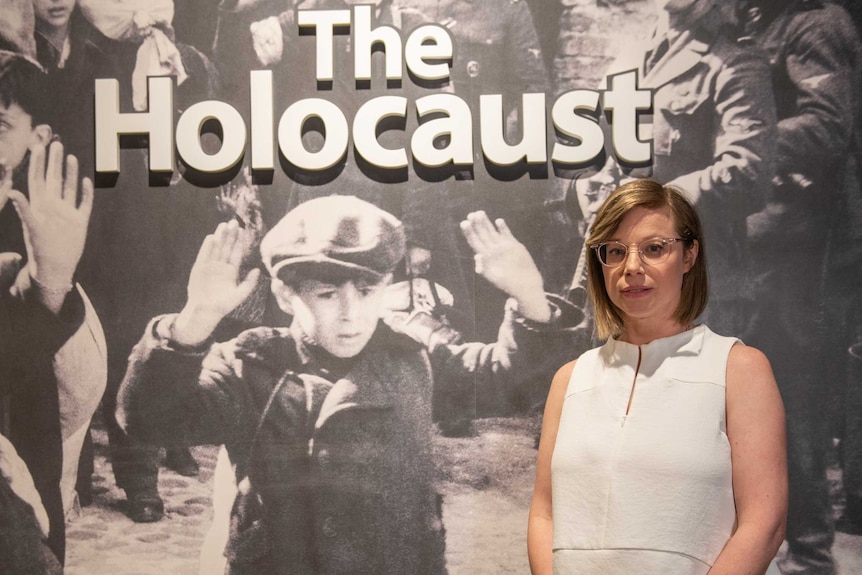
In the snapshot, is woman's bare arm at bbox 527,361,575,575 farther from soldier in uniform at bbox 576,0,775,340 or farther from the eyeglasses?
soldier in uniform at bbox 576,0,775,340

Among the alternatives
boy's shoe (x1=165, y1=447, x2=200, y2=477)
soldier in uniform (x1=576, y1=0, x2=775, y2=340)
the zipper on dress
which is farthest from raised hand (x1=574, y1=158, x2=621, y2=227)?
boy's shoe (x1=165, y1=447, x2=200, y2=477)

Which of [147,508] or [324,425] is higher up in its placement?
[324,425]

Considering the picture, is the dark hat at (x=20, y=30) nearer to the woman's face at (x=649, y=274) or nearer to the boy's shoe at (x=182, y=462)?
the boy's shoe at (x=182, y=462)

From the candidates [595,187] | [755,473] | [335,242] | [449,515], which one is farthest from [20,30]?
[755,473]

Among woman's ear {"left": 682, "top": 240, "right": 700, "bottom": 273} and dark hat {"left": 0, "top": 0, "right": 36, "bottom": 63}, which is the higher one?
dark hat {"left": 0, "top": 0, "right": 36, "bottom": 63}

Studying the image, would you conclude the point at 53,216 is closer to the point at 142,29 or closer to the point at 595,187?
the point at 142,29

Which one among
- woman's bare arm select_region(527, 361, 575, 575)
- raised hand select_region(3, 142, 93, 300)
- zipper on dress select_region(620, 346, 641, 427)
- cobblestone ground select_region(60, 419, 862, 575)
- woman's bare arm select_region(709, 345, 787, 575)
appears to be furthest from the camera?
raised hand select_region(3, 142, 93, 300)

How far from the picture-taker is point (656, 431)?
2170mm

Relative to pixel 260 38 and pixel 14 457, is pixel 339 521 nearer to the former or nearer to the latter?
pixel 14 457

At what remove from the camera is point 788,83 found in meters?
3.07

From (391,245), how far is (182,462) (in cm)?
108

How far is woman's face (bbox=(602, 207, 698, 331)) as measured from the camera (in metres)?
2.27

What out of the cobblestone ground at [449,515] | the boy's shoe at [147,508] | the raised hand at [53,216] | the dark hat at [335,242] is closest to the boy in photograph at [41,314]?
the raised hand at [53,216]

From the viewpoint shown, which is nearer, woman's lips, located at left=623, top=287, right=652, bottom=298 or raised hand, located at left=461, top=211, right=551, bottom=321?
woman's lips, located at left=623, top=287, right=652, bottom=298
